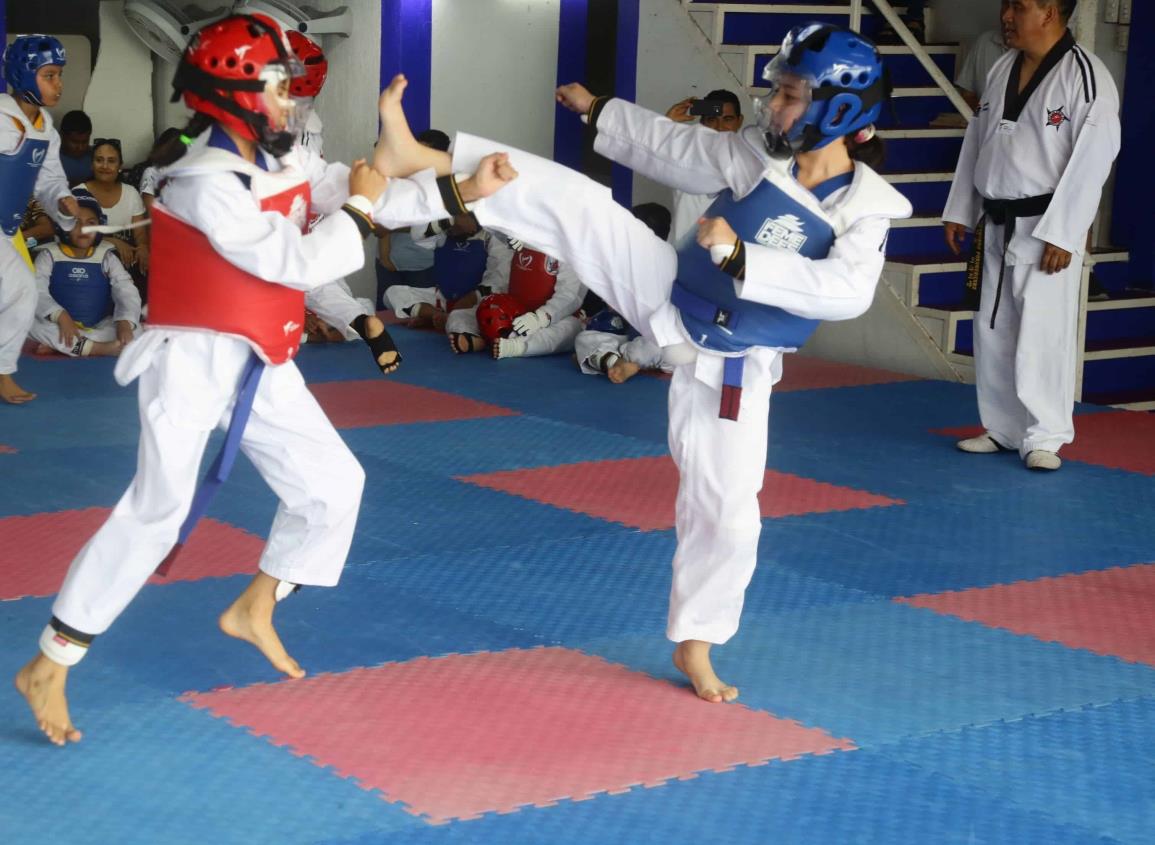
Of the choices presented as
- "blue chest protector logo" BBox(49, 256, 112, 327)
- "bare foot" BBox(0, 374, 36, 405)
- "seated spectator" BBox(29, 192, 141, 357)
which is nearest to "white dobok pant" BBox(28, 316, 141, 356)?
"seated spectator" BBox(29, 192, 141, 357)

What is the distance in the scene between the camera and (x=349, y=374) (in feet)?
23.8

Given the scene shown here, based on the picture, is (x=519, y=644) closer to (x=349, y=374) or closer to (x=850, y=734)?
(x=850, y=734)

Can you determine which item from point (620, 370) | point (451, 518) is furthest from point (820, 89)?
point (620, 370)

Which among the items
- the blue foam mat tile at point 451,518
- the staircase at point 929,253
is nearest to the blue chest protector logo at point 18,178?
the blue foam mat tile at point 451,518

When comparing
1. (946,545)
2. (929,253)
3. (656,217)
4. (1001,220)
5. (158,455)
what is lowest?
(946,545)

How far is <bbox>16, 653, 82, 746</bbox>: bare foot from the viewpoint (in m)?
2.74

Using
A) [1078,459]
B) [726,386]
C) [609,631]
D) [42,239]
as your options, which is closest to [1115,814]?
[726,386]

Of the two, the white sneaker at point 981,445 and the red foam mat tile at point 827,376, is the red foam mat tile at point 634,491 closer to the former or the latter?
the white sneaker at point 981,445

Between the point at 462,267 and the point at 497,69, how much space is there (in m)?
2.26

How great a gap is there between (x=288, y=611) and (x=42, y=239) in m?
5.04

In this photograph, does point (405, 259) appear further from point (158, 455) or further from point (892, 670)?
point (158, 455)

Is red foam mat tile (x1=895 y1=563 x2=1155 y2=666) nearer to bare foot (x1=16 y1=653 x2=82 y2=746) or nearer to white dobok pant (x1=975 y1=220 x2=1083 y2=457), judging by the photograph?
white dobok pant (x1=975 y1=220 x2=1083 y2=457)

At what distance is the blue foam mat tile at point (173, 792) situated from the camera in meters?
2.46

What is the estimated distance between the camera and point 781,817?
8.48 ft
